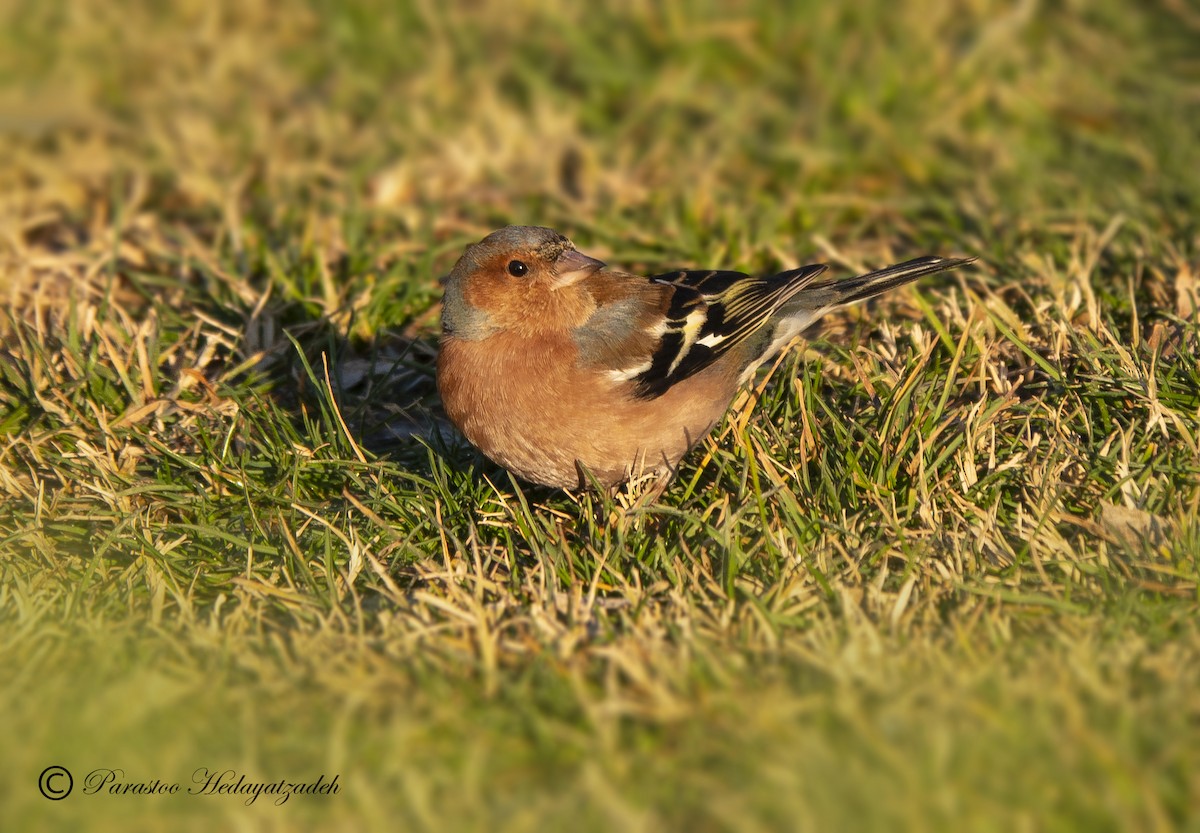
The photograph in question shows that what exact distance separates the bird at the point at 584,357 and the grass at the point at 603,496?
6.6 inches

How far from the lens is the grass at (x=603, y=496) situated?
9.89ft

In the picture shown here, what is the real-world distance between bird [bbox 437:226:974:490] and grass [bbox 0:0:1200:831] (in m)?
0.17

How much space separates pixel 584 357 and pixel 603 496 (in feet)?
1.60

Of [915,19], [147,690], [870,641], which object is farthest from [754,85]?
[147,690]

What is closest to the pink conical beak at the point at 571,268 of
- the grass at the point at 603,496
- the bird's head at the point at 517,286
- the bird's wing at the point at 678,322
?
the bird's head at the point at 517,286

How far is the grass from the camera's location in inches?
119

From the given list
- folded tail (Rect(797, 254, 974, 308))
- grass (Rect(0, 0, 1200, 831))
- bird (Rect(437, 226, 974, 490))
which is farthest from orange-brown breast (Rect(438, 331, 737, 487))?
folded tail (Rect(797, 254, 974, 308))

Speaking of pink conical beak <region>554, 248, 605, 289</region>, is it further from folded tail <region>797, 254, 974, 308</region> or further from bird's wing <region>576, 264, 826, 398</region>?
folded tail <region>797, 254, 974, 308</region>

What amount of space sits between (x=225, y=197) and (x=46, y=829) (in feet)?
14.0

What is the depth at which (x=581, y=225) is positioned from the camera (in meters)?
6.35

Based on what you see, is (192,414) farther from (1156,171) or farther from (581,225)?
(1156,171)

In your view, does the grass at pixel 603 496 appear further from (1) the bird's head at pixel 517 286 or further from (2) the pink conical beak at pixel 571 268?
(2) the pink conical beak at pixel 571 268

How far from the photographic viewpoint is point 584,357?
4.36m

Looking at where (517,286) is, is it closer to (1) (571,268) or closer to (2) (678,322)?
(1) (571,268)
